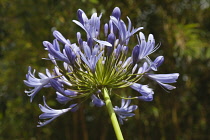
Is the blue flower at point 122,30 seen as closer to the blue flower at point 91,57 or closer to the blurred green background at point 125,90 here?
the blue flower at point 91,57

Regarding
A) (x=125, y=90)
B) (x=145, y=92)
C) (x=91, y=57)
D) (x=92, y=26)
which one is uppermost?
(x=92, y=26)

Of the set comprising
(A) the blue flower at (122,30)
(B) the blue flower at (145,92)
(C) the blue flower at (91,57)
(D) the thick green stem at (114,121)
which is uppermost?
(A) the blue flower at (122,30)

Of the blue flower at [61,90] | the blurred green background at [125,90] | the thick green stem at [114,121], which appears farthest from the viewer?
the blurred green background at [125,90]

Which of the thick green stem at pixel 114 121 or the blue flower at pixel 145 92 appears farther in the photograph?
the blue flower at pixel 145 92

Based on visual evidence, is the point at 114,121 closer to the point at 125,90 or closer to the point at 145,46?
the point at 145,46

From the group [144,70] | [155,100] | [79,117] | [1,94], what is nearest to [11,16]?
[1,94]

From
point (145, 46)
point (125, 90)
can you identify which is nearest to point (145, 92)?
point (145, 46)

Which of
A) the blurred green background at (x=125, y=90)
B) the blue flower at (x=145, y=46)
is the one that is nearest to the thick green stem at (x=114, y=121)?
the blue flower at (x=145, y=46)

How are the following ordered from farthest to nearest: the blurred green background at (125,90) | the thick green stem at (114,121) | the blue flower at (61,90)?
the blurred green background at (125,90), the blue flower at (61,90), the thick green stem at (114,121)

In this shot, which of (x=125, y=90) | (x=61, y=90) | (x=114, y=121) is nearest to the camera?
(x=114, y=121)
